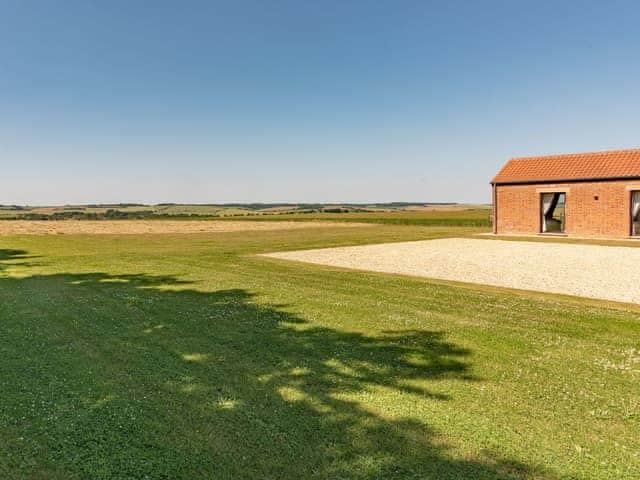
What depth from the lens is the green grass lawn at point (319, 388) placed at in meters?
3.69

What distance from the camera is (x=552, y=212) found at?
31.8m

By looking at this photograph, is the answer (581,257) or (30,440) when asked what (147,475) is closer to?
(30,440)

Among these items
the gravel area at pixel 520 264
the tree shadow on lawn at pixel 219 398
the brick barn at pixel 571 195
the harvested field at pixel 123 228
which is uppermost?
the brick barn at pixel 571 195

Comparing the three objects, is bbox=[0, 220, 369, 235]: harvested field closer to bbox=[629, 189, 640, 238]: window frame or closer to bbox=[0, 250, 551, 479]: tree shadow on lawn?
bbox=[629, 189, 640, 238]: window frame

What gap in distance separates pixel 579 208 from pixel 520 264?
16.2m

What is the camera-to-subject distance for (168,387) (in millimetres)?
5234

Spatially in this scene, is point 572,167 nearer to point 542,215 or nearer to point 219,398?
point 542,215

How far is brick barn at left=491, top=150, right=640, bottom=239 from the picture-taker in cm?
2759

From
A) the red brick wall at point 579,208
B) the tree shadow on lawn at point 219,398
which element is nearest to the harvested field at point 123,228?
the red brick wall at point 579,208

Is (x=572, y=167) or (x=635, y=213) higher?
(x=572, y=167)

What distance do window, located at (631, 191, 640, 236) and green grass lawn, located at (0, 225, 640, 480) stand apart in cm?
2219

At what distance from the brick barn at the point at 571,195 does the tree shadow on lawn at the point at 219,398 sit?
26.6 metres

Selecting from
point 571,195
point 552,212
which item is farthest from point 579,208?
point 552,212

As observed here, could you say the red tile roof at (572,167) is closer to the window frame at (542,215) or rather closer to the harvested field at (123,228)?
the window frame at (542,215)
